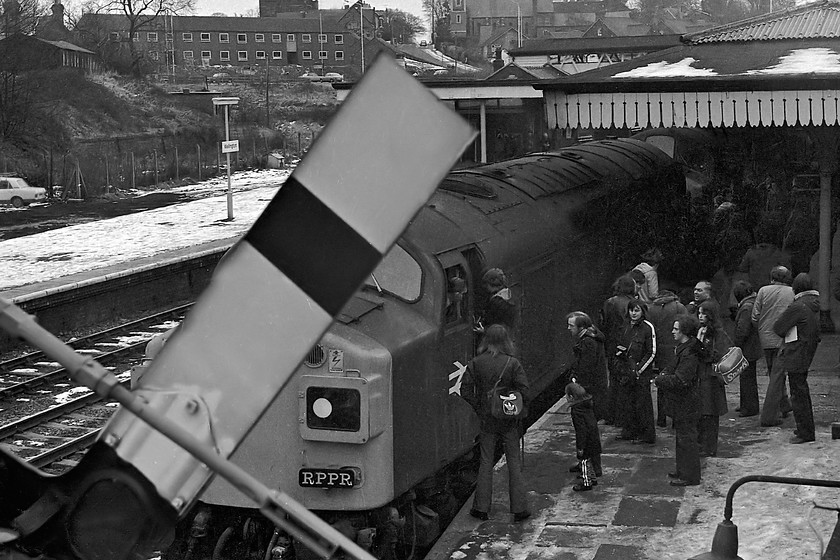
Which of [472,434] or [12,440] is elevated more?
[472,434]

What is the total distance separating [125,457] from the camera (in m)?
1.73

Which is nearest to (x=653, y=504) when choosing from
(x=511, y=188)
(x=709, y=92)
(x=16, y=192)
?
(x=511, y=188)

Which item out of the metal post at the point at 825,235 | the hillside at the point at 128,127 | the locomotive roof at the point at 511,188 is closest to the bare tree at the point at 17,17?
the hillside at the point at 128,127

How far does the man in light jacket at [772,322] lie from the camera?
9398mm

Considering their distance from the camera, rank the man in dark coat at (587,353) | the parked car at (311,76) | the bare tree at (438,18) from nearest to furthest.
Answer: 1. the man in dark coat at (587,353)
2. the parked car at (311,76)
3. the bare tree at (438,18)

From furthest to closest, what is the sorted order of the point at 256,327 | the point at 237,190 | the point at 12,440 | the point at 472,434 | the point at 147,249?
1. the point at 237,190
2. the point at 147,249
3. the point at 12,440
4. the point at 472,434
5. the point at 256,327

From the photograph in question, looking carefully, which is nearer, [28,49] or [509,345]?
[509,345]

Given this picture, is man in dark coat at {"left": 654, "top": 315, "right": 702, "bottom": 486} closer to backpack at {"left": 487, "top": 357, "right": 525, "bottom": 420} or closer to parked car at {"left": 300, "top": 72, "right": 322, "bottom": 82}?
backpack at {"left": 487, "top": 357, "right": 525, "bottom": 420}

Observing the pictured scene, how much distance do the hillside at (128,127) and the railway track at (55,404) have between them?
2317 cm

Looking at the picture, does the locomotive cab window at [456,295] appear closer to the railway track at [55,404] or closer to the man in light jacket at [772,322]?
the man in light jacket at [772,322]

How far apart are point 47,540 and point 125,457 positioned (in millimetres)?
235

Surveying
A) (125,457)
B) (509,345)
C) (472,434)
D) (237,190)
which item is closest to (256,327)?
(125,457)

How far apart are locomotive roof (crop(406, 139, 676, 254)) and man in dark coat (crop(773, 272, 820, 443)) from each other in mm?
2290

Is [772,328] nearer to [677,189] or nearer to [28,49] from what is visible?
[677,189]
